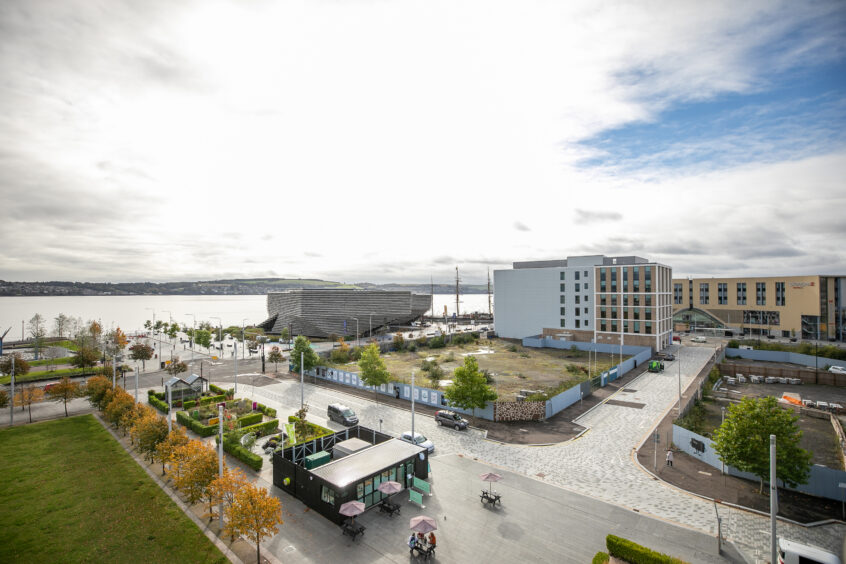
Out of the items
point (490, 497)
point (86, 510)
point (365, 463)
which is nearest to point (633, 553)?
point (490, 497)

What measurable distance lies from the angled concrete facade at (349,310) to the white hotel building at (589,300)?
2173 centimetres

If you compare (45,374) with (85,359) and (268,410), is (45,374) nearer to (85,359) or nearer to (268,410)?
(85,359)

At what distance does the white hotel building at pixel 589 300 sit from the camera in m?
69.8

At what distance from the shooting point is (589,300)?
251 feet

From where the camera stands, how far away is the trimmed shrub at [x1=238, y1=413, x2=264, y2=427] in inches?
1353

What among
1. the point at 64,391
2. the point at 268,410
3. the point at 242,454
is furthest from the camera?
the point at 64,391

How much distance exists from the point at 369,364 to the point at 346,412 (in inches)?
309

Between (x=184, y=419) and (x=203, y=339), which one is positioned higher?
(x=203, y=339)

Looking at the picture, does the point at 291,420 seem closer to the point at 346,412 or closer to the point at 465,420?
the point at 346,412

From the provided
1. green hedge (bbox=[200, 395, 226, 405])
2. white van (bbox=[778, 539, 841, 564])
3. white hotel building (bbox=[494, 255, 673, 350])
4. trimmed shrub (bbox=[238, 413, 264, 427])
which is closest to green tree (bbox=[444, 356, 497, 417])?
trimmed shrub (bbox=[238, 413, 264, 427])

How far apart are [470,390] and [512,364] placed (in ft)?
91.6

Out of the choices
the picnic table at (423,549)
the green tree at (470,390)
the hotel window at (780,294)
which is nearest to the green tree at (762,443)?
the green tree at (470,390)

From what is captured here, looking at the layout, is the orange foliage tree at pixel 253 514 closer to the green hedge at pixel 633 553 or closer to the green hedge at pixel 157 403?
the green hedge at pixel 633 553

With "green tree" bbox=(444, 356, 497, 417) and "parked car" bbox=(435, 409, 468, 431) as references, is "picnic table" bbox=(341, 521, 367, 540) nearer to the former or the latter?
"parked car" bbox=(435, 409, 468, 431)
